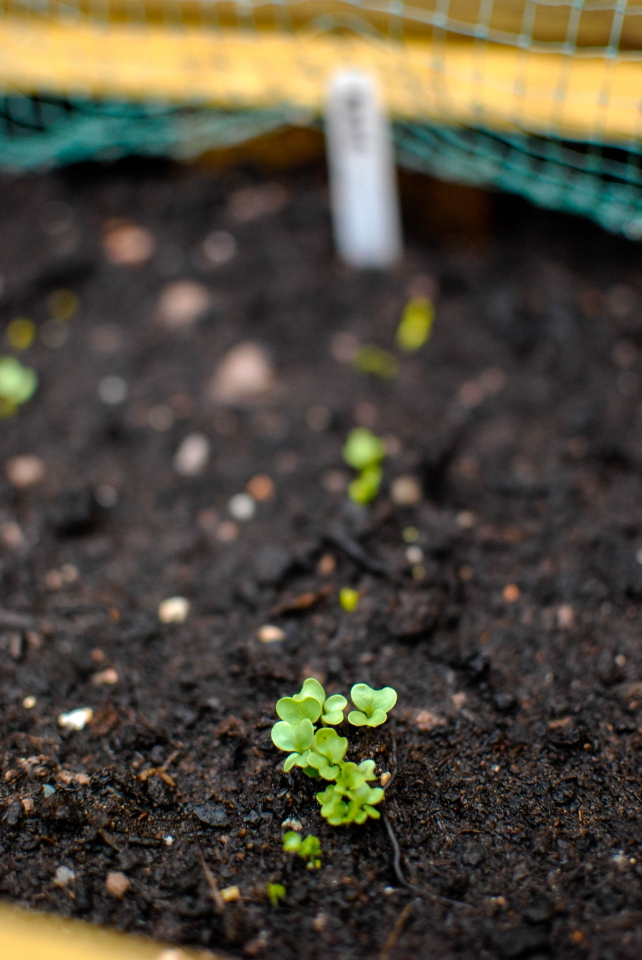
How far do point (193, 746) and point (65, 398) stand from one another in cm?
97

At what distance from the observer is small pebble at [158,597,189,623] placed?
1271 millimetres

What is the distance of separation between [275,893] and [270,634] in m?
0.42

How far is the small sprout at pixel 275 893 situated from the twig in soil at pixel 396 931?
142 mm

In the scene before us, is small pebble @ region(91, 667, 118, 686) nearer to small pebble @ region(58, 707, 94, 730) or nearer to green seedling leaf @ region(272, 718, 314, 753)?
small pebble @ region(58, 707, 94, 730)

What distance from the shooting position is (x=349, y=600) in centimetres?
124

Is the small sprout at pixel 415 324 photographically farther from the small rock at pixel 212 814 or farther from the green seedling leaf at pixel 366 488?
the small rock at pixel 212 814

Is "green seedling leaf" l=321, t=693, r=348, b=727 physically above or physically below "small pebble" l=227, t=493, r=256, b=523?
above

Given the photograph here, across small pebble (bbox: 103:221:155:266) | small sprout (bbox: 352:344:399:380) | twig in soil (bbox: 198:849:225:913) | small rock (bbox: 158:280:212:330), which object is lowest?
twig in soil (bbox: 198:849:225:913)

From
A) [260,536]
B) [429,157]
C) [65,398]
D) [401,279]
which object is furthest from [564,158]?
[65,398]

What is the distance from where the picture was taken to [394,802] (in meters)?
0.98

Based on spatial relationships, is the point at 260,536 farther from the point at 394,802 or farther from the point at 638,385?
the point at 638,385

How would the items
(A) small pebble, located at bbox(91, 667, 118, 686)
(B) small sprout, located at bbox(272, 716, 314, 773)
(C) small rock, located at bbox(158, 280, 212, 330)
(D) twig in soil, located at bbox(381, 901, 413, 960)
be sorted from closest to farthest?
(D) twig in soil, located at bbox(381, 901, 413, 960), (B) small sprout, located at bbox(272, 716, 314, 773), (A) small pebble, located at bbox(91, 667, 118, 686), (C) small rock, located at bbox(158, 280, 212, 330)

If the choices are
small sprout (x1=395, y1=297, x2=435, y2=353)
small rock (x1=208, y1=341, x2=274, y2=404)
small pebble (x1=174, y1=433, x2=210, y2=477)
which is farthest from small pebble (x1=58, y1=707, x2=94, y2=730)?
small sprout (x1=395, y1=297, x2=435, y2=353)

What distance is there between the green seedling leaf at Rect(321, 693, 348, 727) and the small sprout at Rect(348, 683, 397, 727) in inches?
0.9
